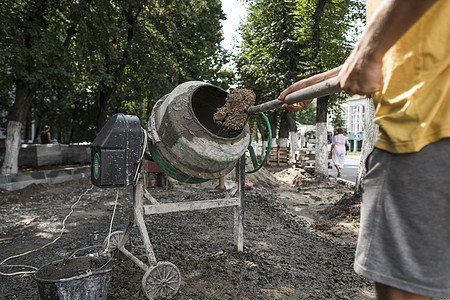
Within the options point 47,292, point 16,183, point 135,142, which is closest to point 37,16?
point 16,183

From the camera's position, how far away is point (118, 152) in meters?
2.65

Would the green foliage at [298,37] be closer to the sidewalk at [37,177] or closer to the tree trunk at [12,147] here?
the sidewalk at [37,177]

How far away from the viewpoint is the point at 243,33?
20.4 m

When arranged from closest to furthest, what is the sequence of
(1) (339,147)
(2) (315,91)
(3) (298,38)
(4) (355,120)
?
1. (2) (315,91)
2. (3) (298,38)
3. (1) (339,147)
4. (4) (355,120)

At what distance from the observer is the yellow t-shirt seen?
903 millimetres

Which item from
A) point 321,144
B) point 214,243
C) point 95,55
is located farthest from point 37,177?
point 321,144

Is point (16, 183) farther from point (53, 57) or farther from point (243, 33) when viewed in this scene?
point (243, 33)

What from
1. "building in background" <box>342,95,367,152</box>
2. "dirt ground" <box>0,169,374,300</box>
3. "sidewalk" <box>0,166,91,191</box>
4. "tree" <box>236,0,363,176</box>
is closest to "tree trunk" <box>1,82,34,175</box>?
"sidewalk" <box>0,166,91,191</box>

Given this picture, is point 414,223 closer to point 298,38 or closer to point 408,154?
point 408,154

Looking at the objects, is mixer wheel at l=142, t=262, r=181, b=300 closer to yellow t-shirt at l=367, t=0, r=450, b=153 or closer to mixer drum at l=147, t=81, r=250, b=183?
mixer drum at l=147, t=81, r=250, b=183

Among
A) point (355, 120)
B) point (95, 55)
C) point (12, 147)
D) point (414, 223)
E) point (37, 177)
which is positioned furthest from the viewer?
point (355, 120)

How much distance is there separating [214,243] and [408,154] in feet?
11.2

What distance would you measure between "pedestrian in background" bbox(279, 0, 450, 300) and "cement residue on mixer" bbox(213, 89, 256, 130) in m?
2.09

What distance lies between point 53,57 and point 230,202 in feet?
26.0
